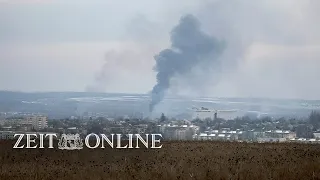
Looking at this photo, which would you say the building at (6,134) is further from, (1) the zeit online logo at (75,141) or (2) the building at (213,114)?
(2) the building at (213,114)

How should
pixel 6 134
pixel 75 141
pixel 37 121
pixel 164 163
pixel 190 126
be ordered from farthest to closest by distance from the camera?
pixel 190 126 → pixel 37 121 → pixel 6 134 → pixel 75 141 → pixel 164 163

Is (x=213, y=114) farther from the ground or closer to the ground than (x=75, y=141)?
farther from the ground

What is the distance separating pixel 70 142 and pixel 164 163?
5700 millimetres

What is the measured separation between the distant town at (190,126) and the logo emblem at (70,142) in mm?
1500

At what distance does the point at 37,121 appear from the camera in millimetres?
23703

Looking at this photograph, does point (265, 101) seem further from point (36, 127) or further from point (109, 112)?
point (36, 127)

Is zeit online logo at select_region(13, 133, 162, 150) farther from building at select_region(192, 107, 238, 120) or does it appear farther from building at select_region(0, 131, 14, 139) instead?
building at select_region(192, 107, 238, 120)

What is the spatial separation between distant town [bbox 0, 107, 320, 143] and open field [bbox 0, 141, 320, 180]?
422 cm

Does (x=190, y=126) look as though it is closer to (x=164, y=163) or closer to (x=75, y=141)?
(x=75, y=141)

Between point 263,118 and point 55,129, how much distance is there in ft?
42.9

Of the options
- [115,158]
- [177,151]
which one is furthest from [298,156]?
[115,158]

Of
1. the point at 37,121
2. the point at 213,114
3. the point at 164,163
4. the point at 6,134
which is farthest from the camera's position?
the point at 213,114

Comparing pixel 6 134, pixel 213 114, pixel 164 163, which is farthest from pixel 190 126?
pixel 164 163

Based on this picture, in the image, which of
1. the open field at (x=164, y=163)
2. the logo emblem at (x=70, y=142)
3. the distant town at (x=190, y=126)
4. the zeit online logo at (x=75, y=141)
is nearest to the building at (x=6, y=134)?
the distant town at (x=190, y=126)
